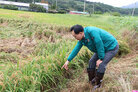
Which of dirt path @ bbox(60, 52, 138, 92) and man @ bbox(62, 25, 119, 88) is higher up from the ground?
man @ bbox(62, 25, 119, 88)

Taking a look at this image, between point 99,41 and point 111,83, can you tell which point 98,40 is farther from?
point 111,83

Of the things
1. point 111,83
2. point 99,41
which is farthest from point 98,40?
point 111,83

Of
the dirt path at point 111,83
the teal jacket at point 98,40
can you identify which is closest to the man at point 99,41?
the teal jacket at point 98,40

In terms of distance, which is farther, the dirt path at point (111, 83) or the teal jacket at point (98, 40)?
the dirt path at point (111, 83)

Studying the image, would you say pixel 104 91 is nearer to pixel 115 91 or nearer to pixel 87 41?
pixel 115 91

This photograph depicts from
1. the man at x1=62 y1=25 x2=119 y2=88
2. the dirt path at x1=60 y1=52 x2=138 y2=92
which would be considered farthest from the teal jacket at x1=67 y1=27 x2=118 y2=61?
the dirt path at x1=60 y1=52 x2=138 y2=92

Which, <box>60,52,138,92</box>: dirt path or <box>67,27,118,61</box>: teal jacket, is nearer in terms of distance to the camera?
<box>67,27,118,61</box>: teal jacket

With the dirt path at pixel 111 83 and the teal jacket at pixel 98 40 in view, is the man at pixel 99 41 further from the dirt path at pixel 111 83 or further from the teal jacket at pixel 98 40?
the dirt path at pixel 111 83

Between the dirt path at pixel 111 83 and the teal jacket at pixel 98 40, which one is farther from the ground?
the teal jacket at pixel 98 40

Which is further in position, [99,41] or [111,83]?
[111,83]

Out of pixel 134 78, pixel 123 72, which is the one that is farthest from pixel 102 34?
pixel 123 72

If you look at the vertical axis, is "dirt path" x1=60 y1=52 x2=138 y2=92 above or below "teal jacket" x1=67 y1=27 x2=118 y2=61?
below

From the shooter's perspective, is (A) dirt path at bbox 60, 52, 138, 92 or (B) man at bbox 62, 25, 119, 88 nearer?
(B) man at bbox 62, 25, 119, 88

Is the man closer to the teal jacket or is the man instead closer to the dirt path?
the teal jacket
